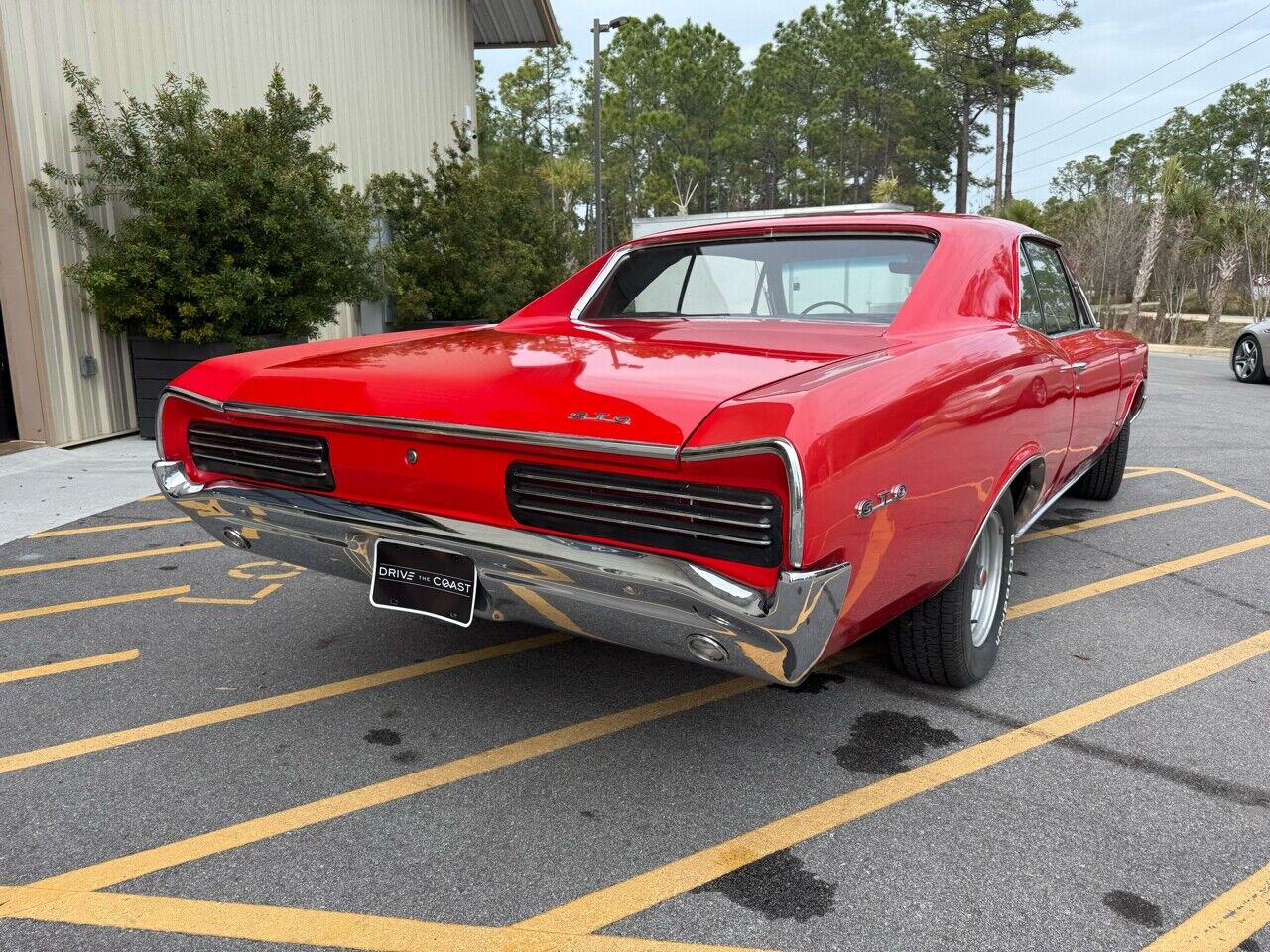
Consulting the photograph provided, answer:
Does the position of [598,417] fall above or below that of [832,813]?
above

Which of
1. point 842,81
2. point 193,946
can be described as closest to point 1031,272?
point 193,946

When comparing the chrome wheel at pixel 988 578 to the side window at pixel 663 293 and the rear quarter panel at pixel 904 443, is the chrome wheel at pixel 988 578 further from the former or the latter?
the side window at pixel 663 293

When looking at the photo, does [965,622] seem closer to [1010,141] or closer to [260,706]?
[260,706]

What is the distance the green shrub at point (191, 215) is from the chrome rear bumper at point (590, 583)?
509 centimetres

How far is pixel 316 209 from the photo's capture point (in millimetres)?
7727

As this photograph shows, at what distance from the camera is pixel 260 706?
3.01m

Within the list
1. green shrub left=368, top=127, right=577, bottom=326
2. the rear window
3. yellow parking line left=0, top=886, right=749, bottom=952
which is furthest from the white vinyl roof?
yellow parking line left=0, top=886, right=749, bottom=952

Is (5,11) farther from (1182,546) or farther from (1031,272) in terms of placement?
(1182,546)

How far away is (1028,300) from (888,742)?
1738 mm

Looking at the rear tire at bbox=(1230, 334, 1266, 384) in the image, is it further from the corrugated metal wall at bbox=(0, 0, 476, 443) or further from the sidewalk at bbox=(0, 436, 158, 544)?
the sidewalk at bbox=(0, 436, 158, 544)

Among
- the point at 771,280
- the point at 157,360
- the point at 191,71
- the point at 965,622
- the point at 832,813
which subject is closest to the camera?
the point at 832,813

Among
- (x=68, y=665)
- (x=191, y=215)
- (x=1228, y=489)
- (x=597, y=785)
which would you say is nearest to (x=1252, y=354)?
(x=1228, y=489)

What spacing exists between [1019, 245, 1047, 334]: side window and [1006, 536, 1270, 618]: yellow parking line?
1143 mm

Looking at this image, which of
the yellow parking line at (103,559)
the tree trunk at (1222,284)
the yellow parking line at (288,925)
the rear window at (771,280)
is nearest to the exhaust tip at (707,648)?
the yellow parking line at (288,925)
